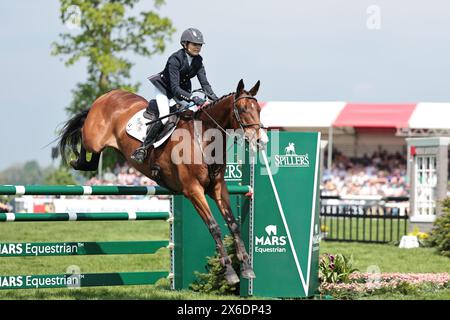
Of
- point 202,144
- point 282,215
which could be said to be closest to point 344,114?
point 282,215

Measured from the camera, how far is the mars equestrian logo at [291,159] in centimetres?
933

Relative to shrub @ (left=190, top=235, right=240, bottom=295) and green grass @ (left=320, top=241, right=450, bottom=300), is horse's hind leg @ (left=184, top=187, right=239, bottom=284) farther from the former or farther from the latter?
green grass @ (left=320, top=241, right=450, bottom=300)

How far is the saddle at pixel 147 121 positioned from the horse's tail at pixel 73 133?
4.06 ft

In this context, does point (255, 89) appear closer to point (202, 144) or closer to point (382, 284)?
point (202, 144)

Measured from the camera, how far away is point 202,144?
8.77 metres

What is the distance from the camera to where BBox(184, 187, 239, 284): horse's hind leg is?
8383 mm

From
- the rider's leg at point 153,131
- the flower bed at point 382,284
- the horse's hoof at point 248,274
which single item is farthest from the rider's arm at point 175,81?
the flower bed at point 382,284

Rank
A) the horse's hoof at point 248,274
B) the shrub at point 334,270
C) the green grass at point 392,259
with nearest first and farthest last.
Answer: the horse's hoof at point 248,274 → the shrub at point 334,270 → the green grass at point 392,259

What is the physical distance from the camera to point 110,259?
1386 centimetres

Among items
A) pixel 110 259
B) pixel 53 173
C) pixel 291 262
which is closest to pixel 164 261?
pixel 110 259

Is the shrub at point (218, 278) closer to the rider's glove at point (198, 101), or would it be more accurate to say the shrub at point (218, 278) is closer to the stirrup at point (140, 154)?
the stirrup at point (140, 154)

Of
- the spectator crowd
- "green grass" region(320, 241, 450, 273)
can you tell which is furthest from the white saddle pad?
the spectator crowd

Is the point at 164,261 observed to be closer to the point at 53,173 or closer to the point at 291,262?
the point at 291,262

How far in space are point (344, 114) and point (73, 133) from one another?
889 inches
